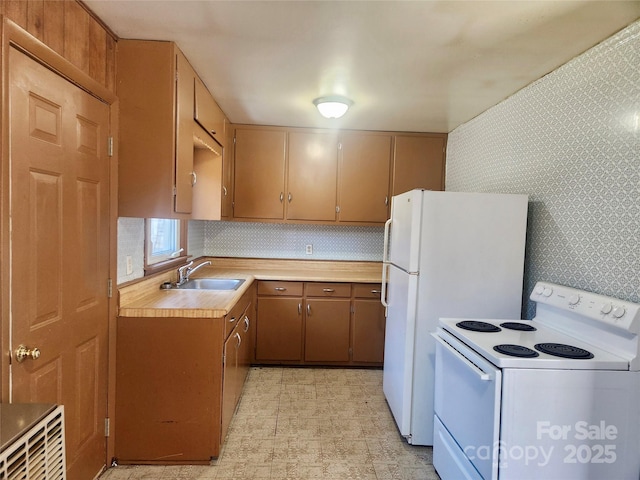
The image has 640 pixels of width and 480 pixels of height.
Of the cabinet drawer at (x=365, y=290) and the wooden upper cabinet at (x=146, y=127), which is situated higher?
the wooden upper cabinet at (x=146, y=127)

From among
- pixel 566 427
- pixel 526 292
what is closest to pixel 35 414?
pixel 566 427

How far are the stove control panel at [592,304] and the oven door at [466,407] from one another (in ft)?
1.80

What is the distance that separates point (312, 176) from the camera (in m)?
3.51

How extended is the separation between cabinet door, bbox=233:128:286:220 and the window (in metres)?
0.61

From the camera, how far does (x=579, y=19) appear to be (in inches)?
60.5

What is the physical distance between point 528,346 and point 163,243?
101 inches

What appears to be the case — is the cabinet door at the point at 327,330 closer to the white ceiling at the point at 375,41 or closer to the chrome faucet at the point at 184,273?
the chrome faucet at the point at 184,273

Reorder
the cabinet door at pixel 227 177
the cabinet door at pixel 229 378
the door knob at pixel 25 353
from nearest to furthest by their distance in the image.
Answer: the door knob at pixel 25 353
the cabinet door at pixel 229 378
the cabinet door at pixel 227 177

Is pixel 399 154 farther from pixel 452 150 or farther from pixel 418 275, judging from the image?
pixel 418 275

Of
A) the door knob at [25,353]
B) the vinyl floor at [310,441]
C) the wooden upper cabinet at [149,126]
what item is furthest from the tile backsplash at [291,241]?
the door knob at [25,353]

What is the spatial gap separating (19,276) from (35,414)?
Result: 1.70 ft

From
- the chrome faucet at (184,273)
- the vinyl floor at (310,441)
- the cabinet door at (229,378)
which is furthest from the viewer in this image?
the chrome faucet at (184,273)

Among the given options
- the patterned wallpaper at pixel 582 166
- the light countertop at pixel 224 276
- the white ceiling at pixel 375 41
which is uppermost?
the white ceiling at pixel 375 41

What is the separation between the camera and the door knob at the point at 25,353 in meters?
1.24
